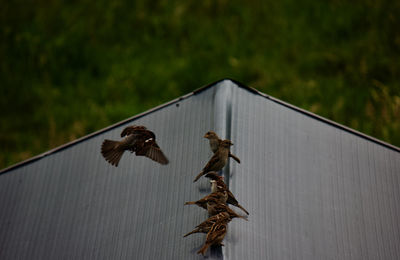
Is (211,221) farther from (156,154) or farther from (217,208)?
(156,154)

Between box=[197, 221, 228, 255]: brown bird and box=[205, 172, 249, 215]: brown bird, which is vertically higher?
box=[205, 172, 249, 215]: brown bird

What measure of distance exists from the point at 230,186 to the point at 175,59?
747 centimetres

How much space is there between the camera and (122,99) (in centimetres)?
1101

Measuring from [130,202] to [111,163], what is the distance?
0.55 m

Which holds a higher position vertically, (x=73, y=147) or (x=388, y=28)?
(x=388, y=28)

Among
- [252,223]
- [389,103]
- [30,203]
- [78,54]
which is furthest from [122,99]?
[252,223]

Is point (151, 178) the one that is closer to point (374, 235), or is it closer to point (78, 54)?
point (374, 235)

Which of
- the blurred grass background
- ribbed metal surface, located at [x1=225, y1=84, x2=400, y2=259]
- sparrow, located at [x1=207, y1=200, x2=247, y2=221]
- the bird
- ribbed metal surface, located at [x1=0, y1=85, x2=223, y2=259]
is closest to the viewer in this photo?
sparrow, located at [x1=207, y1=200, x2=247, y2=221]

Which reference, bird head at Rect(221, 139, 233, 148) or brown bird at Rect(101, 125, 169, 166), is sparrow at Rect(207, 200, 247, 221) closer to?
bird head at Rect(221, 139, 233, 148)

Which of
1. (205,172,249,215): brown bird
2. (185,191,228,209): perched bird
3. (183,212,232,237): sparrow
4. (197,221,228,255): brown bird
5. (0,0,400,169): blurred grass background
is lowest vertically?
(197,221,228,255): brown bird

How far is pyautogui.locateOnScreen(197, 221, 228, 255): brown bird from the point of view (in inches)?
160

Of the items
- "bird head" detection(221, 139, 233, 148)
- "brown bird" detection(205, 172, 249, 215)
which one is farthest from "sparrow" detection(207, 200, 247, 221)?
"bird head" detection(221, 139, 233, 148)

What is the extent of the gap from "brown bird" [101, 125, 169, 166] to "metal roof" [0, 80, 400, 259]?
0.18 metres

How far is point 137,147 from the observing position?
202 inches
